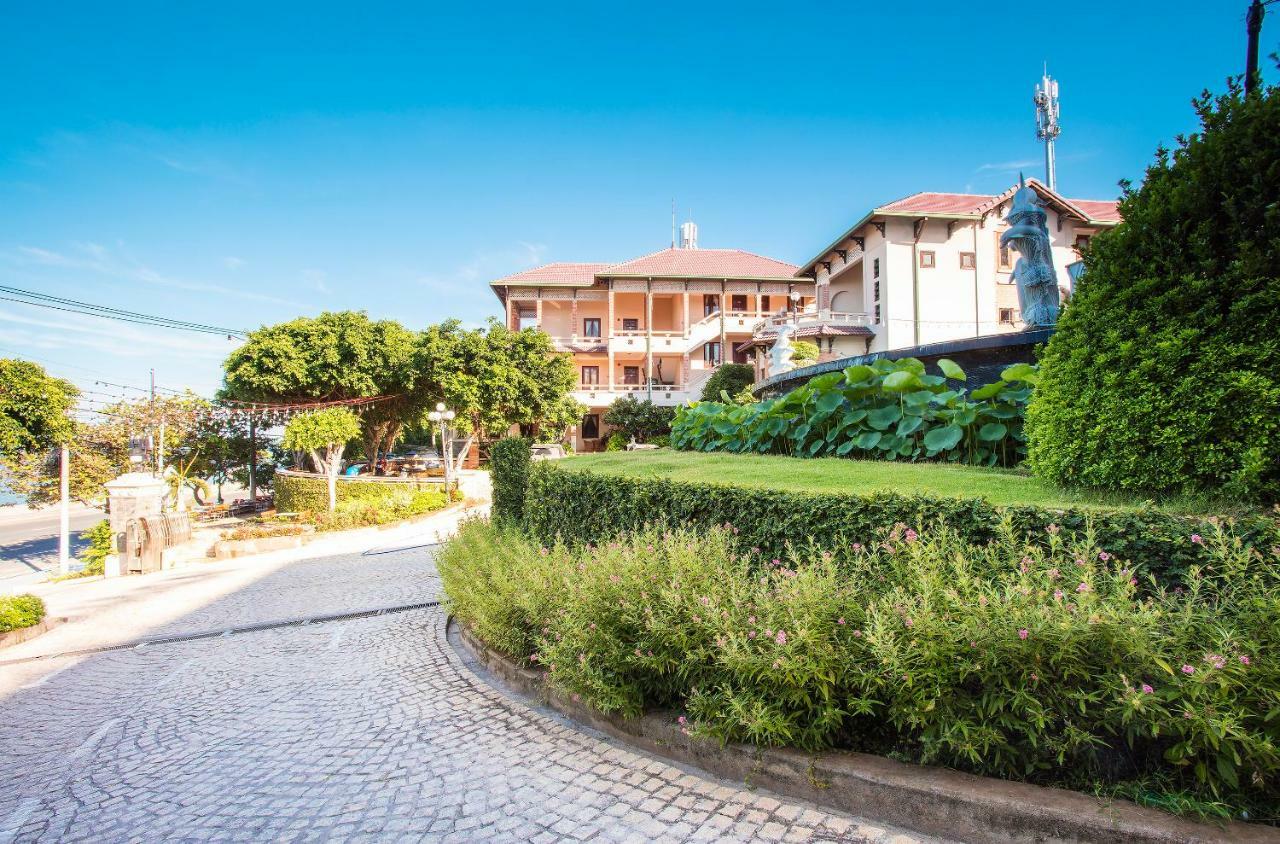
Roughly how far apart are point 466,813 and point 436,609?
496cm

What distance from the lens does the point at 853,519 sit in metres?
3.68

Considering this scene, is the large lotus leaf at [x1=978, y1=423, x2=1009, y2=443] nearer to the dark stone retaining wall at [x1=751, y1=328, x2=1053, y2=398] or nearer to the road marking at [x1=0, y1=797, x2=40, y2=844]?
the dark stone retaining wall at [x1=751, y1=328, x2=1053, y2=398]

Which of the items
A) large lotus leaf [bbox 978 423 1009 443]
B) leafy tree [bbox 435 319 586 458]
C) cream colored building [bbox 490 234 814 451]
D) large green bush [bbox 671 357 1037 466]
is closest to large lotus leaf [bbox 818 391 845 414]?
large green bush [bbox 671 357 1037 466]

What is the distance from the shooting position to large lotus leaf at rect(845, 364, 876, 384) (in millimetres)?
6805

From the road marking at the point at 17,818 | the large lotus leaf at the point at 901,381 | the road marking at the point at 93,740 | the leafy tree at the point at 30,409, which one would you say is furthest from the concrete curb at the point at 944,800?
the leafy tree at the point at 30,409

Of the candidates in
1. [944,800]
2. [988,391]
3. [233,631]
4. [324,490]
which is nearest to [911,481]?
[988,391]

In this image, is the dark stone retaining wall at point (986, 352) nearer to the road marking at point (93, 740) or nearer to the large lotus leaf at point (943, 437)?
the large lotus leaf at point (943, 437)

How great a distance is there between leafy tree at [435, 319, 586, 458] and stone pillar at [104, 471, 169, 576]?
1115cm

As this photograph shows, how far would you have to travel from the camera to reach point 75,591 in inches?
454

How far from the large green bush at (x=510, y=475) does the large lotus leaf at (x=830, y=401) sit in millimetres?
4284

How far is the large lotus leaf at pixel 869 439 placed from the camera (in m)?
6.67

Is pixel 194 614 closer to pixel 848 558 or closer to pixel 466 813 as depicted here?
pixel 466 813

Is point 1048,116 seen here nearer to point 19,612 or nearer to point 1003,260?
point 1003,260

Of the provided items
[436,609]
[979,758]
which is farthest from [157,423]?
[979,758]
